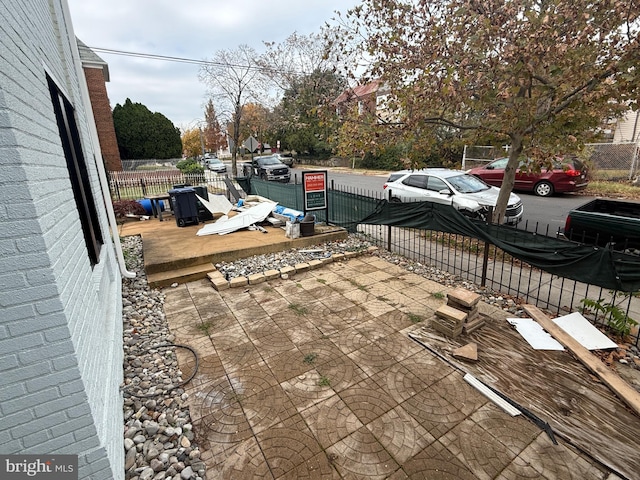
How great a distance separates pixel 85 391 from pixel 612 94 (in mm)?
6458

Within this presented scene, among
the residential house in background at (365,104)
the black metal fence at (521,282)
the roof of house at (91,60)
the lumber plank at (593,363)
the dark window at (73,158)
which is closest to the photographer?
the lumber plank at (593,363)

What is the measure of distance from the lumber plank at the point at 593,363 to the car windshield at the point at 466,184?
5.05m

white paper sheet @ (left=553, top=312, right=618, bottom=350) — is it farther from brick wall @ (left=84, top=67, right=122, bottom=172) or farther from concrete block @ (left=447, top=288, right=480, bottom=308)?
brick wall @ (left=84, top=67, right=122, bottom=172)

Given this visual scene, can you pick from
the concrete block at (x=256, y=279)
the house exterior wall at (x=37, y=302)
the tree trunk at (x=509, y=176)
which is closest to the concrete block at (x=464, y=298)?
the concrete block at (x=256, y=279)

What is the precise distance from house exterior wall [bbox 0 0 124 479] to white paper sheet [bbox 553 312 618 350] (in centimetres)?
427

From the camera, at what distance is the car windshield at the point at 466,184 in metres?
8.27

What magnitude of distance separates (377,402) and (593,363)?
2119mm

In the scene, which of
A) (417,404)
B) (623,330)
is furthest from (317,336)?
(623,330)

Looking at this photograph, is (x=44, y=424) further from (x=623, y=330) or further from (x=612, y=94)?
(x=612, y=94)

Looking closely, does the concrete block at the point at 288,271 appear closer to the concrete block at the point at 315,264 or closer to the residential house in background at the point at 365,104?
the concrete block at the point at 315,264

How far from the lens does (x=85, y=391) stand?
1.59 metres

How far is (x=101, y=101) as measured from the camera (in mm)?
20156

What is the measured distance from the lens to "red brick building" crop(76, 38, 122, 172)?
18953 millimetres

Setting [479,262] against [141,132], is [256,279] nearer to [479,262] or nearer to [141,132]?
[479,262]
